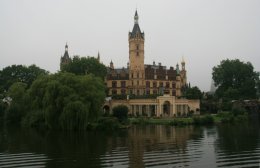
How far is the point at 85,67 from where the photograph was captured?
3319 inches

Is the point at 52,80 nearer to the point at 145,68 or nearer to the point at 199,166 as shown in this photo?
the point at 199,166

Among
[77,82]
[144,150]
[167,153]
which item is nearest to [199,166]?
[167,153]

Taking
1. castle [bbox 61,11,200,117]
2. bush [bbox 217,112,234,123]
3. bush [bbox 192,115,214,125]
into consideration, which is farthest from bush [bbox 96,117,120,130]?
castle [bbox 61,11,200,117]

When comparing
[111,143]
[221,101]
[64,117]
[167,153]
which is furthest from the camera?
[221,101]

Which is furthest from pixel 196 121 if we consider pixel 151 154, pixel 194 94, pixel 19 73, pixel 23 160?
pixel 19 73

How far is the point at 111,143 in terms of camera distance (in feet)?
117

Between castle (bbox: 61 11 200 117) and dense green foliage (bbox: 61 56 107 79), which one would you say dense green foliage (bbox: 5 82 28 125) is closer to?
dense green foliage (bbox: 61 56 107 79)

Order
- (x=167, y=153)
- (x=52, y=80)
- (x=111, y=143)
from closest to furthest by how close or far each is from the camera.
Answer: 1. (x=167, y=153)
2. (x=111, y=143)
3. (x=52, y=80)

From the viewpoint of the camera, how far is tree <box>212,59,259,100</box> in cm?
9888

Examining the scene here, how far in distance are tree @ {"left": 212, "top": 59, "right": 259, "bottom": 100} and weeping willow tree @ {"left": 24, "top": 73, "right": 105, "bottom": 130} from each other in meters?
54.8

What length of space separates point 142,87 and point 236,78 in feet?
96.6

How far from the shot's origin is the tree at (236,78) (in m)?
98.9

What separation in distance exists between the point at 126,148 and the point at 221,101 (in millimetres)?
65857

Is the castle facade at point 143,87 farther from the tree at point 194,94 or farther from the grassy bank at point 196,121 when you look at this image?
Answer: the grassy bank at point 196,121
